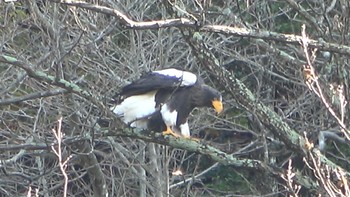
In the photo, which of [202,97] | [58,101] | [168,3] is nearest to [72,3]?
[168,3]

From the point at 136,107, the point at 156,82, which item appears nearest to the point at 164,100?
the point at 136,107

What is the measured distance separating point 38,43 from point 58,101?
1137 millimetres

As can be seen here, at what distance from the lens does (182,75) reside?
8711 mm

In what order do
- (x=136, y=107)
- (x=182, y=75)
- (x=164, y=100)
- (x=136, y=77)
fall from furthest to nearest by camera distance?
(x=136, y=77)
(x=164, y=100)
(x=136, y=107)
(x=182, y=75)

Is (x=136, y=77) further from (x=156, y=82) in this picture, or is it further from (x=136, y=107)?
(x=156, y=82)

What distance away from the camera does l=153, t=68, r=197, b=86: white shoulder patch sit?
8.85 meters

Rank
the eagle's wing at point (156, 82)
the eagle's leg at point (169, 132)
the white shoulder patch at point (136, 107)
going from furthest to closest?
1. the white shoulder patch at point (136, 107)
2. the eagle's wing at point (156, 82)
3. the eagle's leg at point (169, 132)

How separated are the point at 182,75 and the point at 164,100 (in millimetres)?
671

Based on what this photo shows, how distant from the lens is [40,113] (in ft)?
33.8

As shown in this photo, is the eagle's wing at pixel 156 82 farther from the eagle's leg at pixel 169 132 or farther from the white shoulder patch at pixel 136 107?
the eagle's leg at pixel 169 132

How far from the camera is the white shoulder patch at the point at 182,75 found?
348 inches

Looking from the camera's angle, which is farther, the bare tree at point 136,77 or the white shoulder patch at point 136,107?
the white shoulder patch at point 136,107

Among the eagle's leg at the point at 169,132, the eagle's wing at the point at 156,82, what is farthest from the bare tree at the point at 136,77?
the eagle's wing at the point at 156,82

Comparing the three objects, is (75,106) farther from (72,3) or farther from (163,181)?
(72,3)
